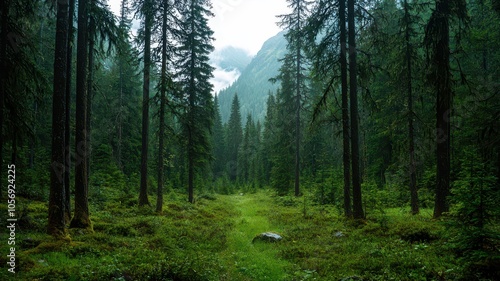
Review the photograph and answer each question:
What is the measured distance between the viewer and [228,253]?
964 cm

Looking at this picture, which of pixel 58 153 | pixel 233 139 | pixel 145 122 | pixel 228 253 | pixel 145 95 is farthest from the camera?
pixel 233 139

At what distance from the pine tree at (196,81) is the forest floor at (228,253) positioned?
9812 millimetres

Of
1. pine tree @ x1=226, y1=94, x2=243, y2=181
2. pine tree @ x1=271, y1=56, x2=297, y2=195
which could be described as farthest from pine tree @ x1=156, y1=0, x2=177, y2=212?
pine tree @ x1=226, y1=94, x2=243, y2=181

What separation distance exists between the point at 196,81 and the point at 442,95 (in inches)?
693

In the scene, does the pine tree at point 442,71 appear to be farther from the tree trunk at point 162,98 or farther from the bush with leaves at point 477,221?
the tree trunk at point 162,98

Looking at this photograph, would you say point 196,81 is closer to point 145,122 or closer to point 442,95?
point 145,122

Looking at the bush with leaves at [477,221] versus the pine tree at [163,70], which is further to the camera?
the pine tree at [163,70]

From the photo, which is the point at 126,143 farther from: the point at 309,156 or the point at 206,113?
the point at 309,156

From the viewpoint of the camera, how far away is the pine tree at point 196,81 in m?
21.7

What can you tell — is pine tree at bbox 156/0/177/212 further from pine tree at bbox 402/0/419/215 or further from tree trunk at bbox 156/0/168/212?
pine tree at bbox 402/0/419/215

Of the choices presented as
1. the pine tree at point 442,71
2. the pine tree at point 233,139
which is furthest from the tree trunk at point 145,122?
the pine tree at point 233,139

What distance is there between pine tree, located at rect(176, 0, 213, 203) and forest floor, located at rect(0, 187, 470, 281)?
981 cm

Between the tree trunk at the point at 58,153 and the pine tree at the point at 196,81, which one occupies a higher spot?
the pine tree at the point at 196,81

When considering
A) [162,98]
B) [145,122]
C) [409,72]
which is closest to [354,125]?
[409,72]
